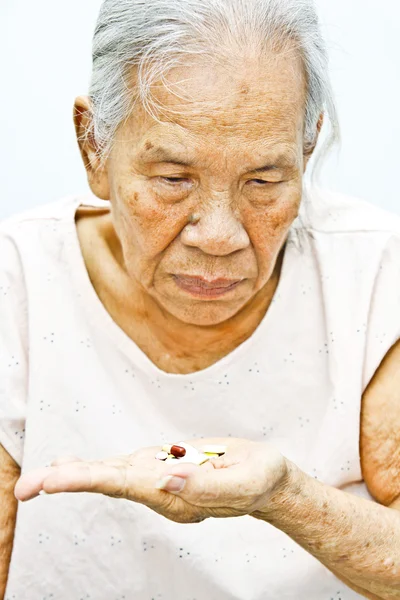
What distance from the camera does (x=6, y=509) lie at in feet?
6.29

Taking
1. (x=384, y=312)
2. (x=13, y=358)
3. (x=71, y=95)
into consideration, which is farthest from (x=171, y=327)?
(x=71, y=95)

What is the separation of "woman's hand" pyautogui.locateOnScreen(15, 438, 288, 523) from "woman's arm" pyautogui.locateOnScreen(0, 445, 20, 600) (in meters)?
0.49

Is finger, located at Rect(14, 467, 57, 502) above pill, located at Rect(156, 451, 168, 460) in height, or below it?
above

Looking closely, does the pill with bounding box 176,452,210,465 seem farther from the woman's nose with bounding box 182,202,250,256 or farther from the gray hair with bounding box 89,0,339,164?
the gray hair with bounding box 89,0,339,164

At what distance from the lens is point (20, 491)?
4.47 ft

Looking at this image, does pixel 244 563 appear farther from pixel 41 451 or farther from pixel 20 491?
pixel 20 491

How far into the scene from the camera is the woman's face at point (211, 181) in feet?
5.21

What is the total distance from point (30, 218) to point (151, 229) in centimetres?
44

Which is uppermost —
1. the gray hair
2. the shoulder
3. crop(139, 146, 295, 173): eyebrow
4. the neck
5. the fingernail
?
the gray hair

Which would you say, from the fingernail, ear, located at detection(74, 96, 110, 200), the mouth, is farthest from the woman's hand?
ear, located at detection(74, 96, 110, 200)

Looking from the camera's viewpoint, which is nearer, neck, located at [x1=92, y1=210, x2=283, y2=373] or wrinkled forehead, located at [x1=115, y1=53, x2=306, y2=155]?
wrinkled forehead, located at [x1=115, y1=53, x2=306, y2=155]

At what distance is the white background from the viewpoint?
3121 millimetres

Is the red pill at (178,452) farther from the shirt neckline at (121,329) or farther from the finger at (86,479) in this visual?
the shirt neckline at (121,329)

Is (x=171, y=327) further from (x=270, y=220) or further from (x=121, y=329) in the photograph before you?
(x=270, y=220)
